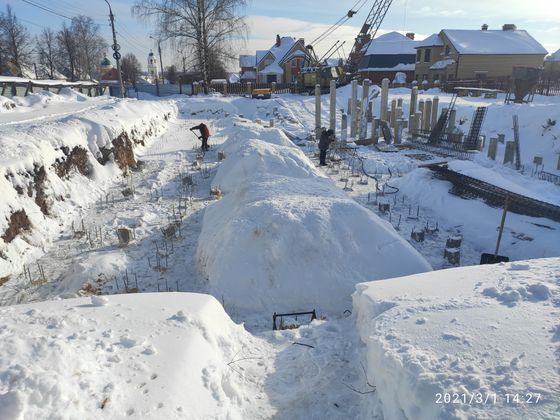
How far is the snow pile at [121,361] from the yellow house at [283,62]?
44.0 m

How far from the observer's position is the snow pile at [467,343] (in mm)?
2436

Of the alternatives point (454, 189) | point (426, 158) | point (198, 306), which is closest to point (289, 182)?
point (198, 306)

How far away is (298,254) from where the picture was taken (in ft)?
17.5

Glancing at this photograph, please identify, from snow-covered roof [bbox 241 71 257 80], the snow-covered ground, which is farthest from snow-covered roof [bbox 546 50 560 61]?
the snow-covered ground

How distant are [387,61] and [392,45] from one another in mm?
2467

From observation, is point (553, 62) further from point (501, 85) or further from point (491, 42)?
point (501, 85)

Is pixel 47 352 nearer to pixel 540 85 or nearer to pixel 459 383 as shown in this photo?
pixel 459 383

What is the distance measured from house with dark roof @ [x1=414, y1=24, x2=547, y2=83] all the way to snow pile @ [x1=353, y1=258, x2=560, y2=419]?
35.0 m

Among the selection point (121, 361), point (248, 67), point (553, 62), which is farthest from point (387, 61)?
point (121, 361)

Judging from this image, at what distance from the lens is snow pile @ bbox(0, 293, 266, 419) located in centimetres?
243

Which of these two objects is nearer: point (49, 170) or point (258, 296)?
point (258, 296)

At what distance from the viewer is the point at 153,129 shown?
687 inches

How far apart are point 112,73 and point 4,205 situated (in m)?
54.7

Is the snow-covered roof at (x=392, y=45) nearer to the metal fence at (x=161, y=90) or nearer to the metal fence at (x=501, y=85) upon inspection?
the metal fence at (x=501, y=85)
